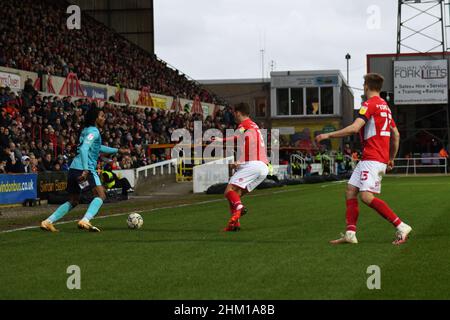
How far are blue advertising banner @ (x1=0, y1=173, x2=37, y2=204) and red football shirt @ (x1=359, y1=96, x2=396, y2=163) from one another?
1490 cm

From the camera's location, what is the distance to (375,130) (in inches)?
427

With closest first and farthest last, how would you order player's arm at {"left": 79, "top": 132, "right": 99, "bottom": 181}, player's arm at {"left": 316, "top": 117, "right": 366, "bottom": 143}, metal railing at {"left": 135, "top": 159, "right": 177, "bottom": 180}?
player's arm at {"left": 316, "top": 117, "right": 366, "bottom": 143}
player's arm at {"left": 79, "top": 132, "right": 99, "bottom": 181}
metal railing at {"left": 135, "top": 159, "right": 177, "bottom": 180}

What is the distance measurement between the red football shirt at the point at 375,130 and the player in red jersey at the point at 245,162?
3032mm

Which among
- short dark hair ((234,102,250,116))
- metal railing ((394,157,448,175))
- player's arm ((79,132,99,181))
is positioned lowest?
metal railing ((394,157,448,175))

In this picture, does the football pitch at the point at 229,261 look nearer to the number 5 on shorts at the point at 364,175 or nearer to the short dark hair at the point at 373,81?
the number 5 on shorts at the point at 364,175

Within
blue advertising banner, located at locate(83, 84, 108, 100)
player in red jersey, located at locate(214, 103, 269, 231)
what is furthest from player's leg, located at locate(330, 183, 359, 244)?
blue advertising banner, located at locate(83, 84, 108, 100)

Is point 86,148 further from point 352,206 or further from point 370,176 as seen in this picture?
point 370,176

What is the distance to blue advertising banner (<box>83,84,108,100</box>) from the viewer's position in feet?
129

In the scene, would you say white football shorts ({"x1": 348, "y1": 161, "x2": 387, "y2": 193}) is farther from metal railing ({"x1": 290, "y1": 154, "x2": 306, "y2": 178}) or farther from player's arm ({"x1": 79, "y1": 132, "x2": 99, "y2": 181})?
metal railing ({"x1": 290, "y1": 154, "x2": 306, "y2": 178})

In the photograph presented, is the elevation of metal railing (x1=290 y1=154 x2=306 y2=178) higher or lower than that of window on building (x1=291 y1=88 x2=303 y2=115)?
lower

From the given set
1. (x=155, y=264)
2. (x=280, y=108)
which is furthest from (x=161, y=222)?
(x=280, y=108)

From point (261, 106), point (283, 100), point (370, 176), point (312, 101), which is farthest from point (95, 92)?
point (261, 106)

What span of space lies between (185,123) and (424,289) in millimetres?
37728

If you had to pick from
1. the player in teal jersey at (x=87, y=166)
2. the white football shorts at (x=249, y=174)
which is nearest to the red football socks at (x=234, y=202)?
the white football shorts at (x=249, y=174)
